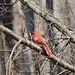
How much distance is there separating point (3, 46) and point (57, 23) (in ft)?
7.79

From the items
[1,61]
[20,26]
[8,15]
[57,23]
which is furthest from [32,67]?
[57,23]

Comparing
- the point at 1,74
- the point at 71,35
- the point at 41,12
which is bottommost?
the point at 1,74

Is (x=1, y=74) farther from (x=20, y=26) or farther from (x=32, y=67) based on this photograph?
(x=20, y=26)

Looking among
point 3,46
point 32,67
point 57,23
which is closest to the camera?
point 57,23

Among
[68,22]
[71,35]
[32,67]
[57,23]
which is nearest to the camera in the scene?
[71,35]

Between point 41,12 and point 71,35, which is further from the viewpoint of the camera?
point 41,12

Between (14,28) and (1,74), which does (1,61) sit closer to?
(1,74)

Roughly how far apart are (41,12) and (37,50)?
27.9 inches

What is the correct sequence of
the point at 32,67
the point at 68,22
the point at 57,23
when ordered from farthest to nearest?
the point at 32,67, the point at 68,22, the point at 57,23

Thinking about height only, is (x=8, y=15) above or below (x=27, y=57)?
above

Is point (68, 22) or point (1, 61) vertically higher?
point (68, 22)

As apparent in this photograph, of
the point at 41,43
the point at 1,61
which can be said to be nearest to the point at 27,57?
the point at 1,61

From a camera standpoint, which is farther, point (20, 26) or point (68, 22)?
point (20, 26)

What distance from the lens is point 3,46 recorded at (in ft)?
16.5
